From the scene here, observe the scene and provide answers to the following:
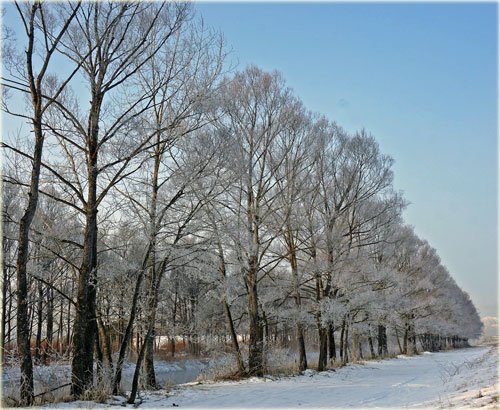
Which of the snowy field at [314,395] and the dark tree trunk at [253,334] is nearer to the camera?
the snowy field at [314,395]

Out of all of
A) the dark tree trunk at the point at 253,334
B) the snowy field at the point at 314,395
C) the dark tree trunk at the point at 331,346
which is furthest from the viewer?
the dark tree trunk at the point at 331,346

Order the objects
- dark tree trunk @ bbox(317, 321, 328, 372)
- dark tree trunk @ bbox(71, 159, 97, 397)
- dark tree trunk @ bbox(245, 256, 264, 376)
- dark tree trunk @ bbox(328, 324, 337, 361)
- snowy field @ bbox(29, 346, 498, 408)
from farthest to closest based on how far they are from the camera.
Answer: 1. dark tree trunk @ bbox(328, 324, 337, 361)
2. dark tree trunk @ bbox(317, 321, 328, 372)
3. dark tree trunk @ bbox(245, 256, 264, 376)
4. dark tree trunk @ bbox(71, 159, 97, 397)
5. snowy field @ bbox(29, 346, 498, 408)

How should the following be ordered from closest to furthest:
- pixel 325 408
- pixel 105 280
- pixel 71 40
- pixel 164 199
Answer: pixel 325 408 < pixel 71 40 < pixel 164 199 < pixel 105 280

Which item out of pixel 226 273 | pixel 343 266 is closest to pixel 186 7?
pixel 226 273

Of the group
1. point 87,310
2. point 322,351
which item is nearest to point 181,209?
point 87,310

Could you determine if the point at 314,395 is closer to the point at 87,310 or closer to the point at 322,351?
the point at 87,310

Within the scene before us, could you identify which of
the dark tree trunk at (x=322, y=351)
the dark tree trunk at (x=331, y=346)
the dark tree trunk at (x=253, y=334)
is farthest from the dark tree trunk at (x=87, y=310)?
the dark tree trunk at (x=331, y=346)

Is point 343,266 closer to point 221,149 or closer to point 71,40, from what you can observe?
point 221,149

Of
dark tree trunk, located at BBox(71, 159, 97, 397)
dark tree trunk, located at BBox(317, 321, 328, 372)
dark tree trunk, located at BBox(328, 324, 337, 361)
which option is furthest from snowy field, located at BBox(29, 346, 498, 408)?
dark tree trunk, located at BBox(328, 324, 337, 361)

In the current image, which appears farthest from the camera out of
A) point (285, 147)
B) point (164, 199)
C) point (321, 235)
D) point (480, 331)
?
point (480, 331)

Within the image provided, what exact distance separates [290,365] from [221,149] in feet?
34.1

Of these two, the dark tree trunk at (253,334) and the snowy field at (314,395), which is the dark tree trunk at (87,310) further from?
the dark tree trunk at (253,334)

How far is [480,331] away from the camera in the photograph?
249 ft

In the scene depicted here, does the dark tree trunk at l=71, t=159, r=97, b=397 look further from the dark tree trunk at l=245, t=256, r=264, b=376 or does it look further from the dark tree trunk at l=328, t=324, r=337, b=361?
the dark tree trunk at l=328, t=324, r=337, b=361
